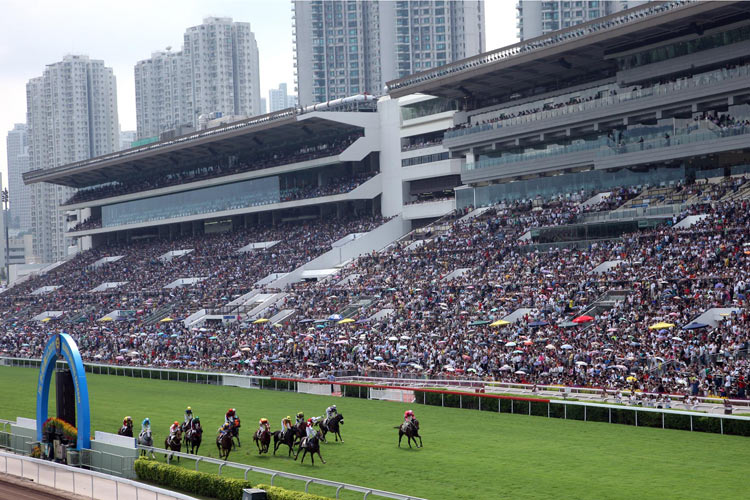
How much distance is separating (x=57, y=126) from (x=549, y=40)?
159 metres

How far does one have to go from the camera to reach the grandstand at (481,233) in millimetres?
36281

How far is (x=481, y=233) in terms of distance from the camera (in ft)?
177

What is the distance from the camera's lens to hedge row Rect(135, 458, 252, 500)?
17.8 meters

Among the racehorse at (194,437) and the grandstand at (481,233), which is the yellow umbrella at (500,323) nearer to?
the grandstand at (481,233)

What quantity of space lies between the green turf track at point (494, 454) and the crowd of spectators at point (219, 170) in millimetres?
38784

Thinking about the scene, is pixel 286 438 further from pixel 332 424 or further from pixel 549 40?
pixel 549 40

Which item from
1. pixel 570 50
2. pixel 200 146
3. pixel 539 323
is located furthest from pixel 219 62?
pixel 539 323

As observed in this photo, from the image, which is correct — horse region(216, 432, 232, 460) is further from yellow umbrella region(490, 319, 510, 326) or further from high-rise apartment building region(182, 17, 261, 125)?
high-rise apartment building region(182, 17, 261, 125)

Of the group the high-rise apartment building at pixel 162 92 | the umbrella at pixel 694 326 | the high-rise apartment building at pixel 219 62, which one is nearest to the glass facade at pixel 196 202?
the umbrella at pixel 694 326

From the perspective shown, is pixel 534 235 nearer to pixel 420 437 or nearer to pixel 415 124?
pixel 415 124

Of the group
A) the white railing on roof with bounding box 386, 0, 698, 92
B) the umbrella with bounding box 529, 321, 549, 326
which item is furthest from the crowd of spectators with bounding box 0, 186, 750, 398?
the white railing on roof with bounding box 386, 0, 698, 92

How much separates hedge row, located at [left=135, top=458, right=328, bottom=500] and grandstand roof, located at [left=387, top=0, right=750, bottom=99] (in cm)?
3351

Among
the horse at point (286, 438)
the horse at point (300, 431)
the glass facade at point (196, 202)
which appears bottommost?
the horse at point (286, 438)

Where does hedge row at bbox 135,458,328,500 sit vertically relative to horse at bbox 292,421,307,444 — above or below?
below
